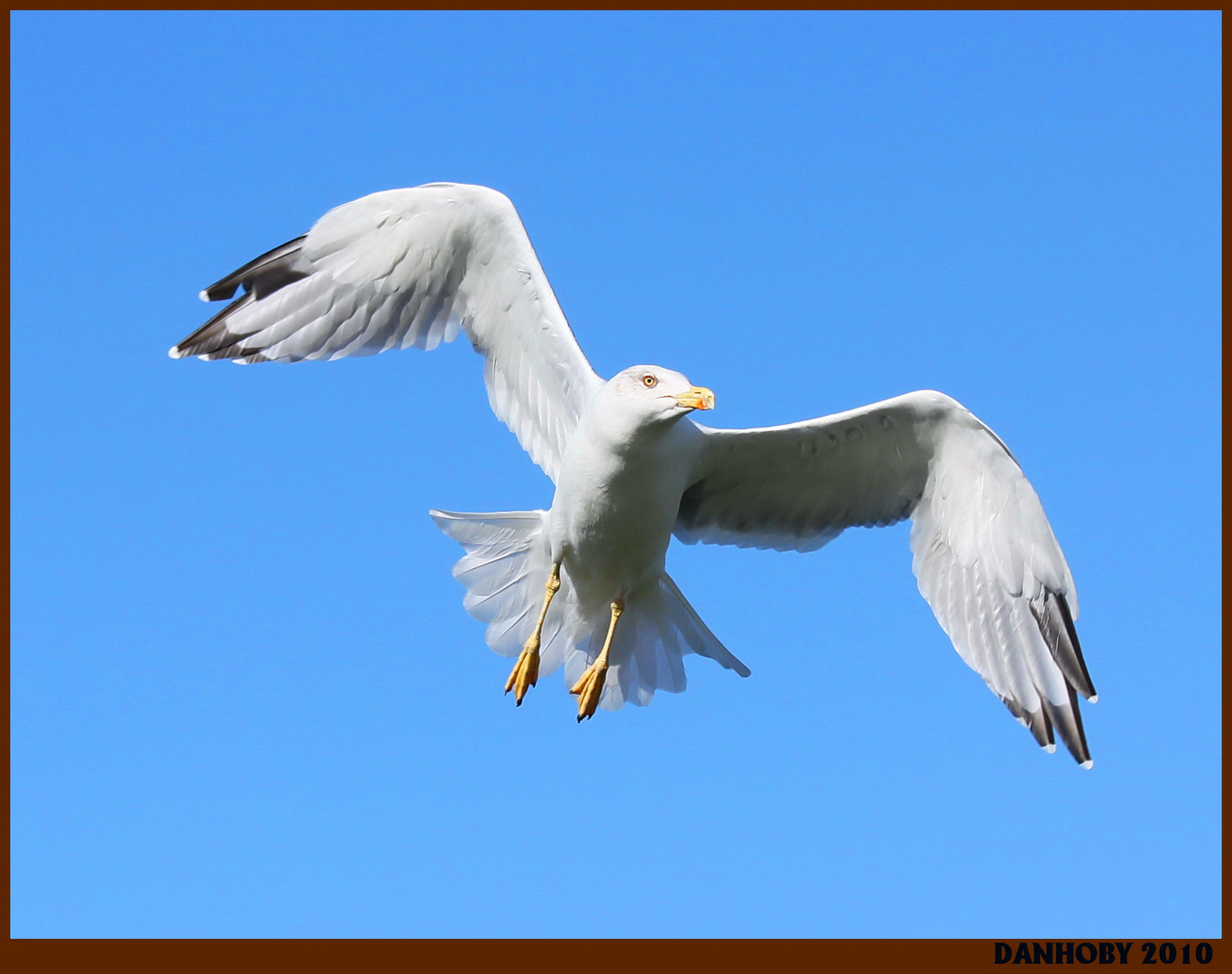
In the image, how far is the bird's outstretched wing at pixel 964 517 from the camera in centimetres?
785

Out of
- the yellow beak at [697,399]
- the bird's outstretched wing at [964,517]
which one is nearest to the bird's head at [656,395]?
the yellow beak at [697,399]

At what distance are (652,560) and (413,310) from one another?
6.01ft

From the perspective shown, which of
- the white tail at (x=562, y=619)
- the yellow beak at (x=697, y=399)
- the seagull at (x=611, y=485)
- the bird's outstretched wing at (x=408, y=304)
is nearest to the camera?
the yellow beak at (x=697, y=399)

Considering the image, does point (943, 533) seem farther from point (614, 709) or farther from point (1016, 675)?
point (614, 709)

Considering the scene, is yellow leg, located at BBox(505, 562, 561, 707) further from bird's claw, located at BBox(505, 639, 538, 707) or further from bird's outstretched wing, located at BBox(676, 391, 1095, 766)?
bird's outstretched wing, located at BBox(676, 391, 1095, 766)

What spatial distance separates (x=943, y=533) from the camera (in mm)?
8219

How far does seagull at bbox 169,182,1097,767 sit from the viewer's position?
307 inches

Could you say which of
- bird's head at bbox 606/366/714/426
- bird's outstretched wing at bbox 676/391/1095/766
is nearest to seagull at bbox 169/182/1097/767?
bird's outstretched wing at bbox 676/391/1095/766

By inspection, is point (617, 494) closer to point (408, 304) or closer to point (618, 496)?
point (618, 496)

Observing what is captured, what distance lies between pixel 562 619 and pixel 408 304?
6.05ft

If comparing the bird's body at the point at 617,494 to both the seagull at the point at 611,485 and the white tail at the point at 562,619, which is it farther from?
the white tail at the point at 562,619

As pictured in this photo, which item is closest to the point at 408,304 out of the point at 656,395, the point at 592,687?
the point at 656,395

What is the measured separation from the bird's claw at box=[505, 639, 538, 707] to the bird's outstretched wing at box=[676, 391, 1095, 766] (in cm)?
123

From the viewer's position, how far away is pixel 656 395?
7.12m
